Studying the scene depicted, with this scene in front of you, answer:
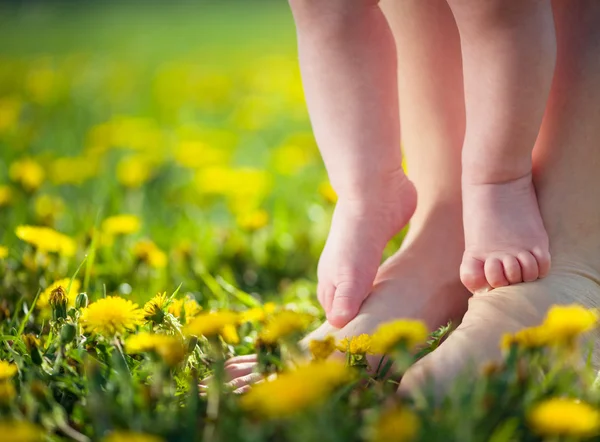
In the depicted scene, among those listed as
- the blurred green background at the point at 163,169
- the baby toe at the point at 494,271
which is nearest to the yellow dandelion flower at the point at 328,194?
the blurred green background at the point at 163,169

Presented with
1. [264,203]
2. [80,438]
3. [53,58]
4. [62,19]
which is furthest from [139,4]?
[80,438]

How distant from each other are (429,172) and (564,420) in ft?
2.19

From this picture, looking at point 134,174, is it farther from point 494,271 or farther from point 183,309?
point 494,271

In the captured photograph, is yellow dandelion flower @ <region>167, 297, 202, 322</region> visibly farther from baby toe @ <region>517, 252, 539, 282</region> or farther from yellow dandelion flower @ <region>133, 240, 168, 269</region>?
baby toe @ <region>517, 252, 539, 282</region>

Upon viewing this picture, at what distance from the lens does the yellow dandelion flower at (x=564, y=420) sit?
27.3 inches

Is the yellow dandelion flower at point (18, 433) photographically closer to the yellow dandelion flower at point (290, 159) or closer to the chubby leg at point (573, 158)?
the chubby leg at point (573, 158)

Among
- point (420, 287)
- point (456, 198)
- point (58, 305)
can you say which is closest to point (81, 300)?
point (58, 305)

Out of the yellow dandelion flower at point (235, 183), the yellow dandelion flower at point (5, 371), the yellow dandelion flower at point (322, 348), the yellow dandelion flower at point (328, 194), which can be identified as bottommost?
the yellow dandelion flower at point (235, 183)

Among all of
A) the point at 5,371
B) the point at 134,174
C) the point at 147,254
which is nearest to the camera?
the point at 5,371

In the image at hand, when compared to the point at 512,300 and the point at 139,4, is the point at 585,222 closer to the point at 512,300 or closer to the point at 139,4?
the point at 512,300

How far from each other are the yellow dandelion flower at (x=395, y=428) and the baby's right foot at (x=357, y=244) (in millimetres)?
446

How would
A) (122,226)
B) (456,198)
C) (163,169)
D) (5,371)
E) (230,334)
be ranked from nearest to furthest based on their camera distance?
(5,371) → (230,334) → (456,198) → (122,226) → (163,169)

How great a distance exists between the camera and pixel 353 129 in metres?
1.19

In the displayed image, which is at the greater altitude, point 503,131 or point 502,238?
point 503,131
